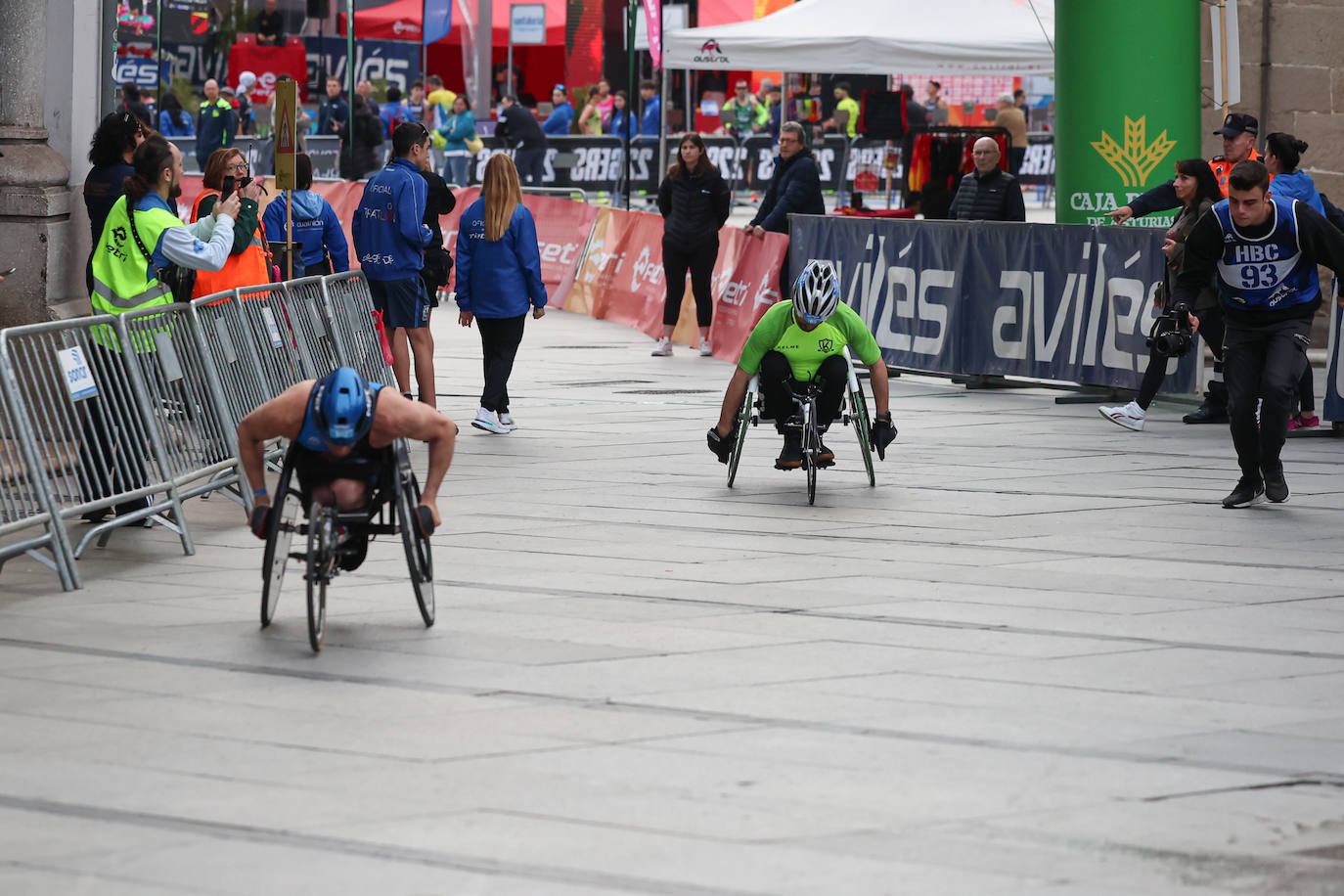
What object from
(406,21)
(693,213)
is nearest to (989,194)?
(693,213)

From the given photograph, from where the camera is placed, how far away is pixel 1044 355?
1622 cm

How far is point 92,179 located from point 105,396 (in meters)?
2.51

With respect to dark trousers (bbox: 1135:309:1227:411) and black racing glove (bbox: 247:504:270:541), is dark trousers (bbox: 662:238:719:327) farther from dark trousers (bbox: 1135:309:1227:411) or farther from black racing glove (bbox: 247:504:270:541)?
black racing glove (bbox: 247:504:270:541)

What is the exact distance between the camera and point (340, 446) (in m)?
7.41

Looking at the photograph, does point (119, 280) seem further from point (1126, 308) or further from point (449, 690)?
point (1126, 308)

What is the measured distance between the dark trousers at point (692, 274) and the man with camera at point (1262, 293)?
322 inches

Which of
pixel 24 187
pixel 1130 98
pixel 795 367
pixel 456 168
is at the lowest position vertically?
pixel 795 367

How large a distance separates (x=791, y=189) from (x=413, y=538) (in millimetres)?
11774

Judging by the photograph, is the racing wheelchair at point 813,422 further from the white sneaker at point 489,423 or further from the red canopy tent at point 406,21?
the red canopy tent at point 406,21

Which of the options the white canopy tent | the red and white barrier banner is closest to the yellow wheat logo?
the red and white barrier banner

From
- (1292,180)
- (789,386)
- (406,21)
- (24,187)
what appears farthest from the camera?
(406,21)

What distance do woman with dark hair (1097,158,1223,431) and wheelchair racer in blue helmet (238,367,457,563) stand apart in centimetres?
734

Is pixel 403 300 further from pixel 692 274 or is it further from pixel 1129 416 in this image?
pixel 692 274

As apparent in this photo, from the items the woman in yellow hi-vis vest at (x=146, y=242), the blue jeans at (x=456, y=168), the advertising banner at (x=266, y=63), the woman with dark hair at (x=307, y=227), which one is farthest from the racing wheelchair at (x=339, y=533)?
the advertising banner at (x=266, y=63)
